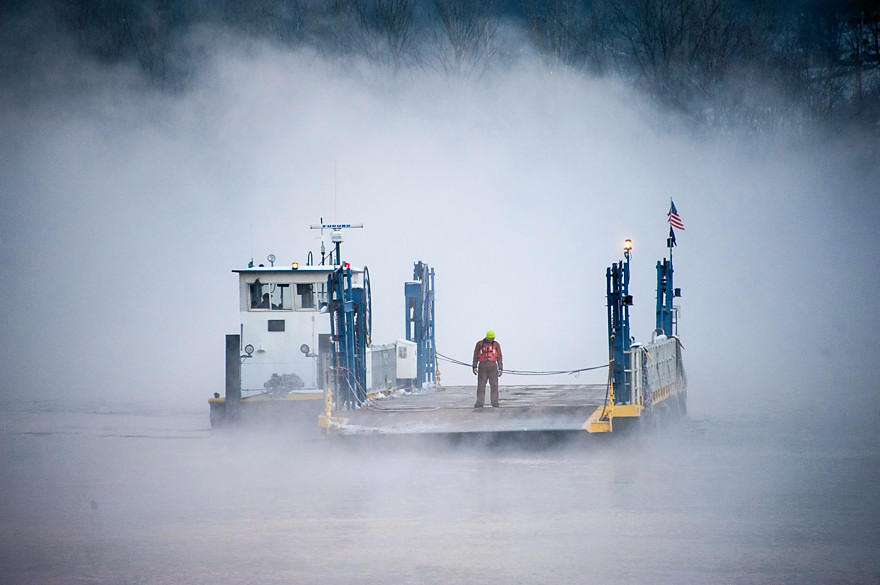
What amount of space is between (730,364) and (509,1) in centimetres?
2187

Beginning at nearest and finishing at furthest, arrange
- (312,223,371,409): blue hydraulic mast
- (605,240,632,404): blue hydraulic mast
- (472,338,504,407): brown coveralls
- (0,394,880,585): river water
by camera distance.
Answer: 1. (0,394,880,585): river water
2. (605,240,632,404): blue hydraulic mast
3. (312,223,371,409): blue hydraulic mast
4. (472,338,504,407): brown coveralls

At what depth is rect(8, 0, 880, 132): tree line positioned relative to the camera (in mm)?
54094

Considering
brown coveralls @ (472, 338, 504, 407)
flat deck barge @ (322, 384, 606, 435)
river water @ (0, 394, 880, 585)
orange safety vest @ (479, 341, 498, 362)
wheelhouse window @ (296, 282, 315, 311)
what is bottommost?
river water @ (0, 394, 880, 585)

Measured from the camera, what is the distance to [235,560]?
444 inches

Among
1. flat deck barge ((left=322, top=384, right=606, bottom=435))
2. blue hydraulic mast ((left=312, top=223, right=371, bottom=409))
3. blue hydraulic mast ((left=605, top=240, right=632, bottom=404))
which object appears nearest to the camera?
flat deck barge ((left=322, top=384, right=606, bottom=435))

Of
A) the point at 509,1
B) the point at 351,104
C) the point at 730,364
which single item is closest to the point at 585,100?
the point at 509,1

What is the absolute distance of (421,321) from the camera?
3066 cm

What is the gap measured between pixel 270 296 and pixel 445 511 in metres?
13.2

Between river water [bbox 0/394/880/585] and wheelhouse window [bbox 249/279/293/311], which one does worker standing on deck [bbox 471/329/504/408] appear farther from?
wheelhouse window [bbox 249/279/293/311]

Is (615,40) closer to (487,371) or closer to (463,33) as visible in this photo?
(463,33)

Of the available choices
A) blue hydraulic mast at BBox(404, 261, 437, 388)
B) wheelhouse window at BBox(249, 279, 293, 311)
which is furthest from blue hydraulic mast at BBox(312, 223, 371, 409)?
blue hydraulic mast at BBox(404, 261, 437, 388)

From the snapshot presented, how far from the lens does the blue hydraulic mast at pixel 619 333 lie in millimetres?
20031

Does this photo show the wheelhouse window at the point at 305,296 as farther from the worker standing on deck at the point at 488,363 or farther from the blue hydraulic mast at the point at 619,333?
the blue hydraulic mast at the point at 619,333

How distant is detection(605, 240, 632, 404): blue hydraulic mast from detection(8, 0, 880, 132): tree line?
37405 millimetres
